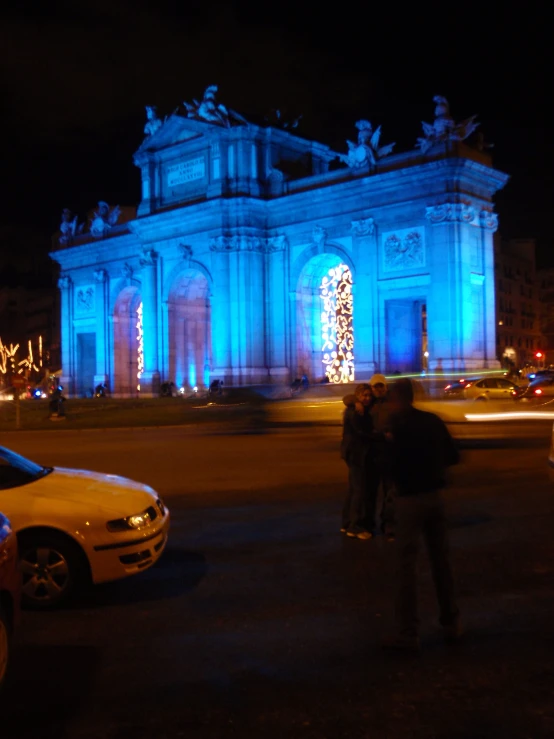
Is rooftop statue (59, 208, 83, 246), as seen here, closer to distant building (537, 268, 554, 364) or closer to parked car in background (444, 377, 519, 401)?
parked car in background (444, 377, 519, 401)

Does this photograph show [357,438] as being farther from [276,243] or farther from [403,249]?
[276,243]

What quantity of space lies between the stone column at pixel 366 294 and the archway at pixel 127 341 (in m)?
18.4

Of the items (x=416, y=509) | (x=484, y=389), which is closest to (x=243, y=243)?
(x=484, y=389)

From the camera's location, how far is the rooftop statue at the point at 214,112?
43.5 meters

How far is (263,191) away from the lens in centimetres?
4341

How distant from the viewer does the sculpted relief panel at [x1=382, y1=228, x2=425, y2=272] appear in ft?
123

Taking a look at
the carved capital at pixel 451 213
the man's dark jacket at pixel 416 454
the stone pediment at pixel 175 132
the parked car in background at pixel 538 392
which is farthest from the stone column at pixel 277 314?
the man's dark jacket at pixel 416 454

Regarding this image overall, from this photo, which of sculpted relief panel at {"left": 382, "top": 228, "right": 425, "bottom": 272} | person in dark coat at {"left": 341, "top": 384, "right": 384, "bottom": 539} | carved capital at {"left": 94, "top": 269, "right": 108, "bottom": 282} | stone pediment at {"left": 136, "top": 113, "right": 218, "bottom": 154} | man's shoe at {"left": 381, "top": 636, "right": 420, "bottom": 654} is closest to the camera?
man's shoe at {"left": 381, "top": 636, "right": 420, "bottom": 654}

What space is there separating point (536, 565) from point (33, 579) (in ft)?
14.8

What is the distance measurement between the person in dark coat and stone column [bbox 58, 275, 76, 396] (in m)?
50.0

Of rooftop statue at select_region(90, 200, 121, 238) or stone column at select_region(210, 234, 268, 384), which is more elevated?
rooftop statue at select_region(90, 200, 121, 238)

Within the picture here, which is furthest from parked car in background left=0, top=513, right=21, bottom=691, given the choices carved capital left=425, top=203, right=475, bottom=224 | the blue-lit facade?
carved capital left=425, top=203, right=475, bottom=224

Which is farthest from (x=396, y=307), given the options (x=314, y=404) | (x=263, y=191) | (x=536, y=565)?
(x=536, y=565)

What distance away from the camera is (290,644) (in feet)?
17.8
